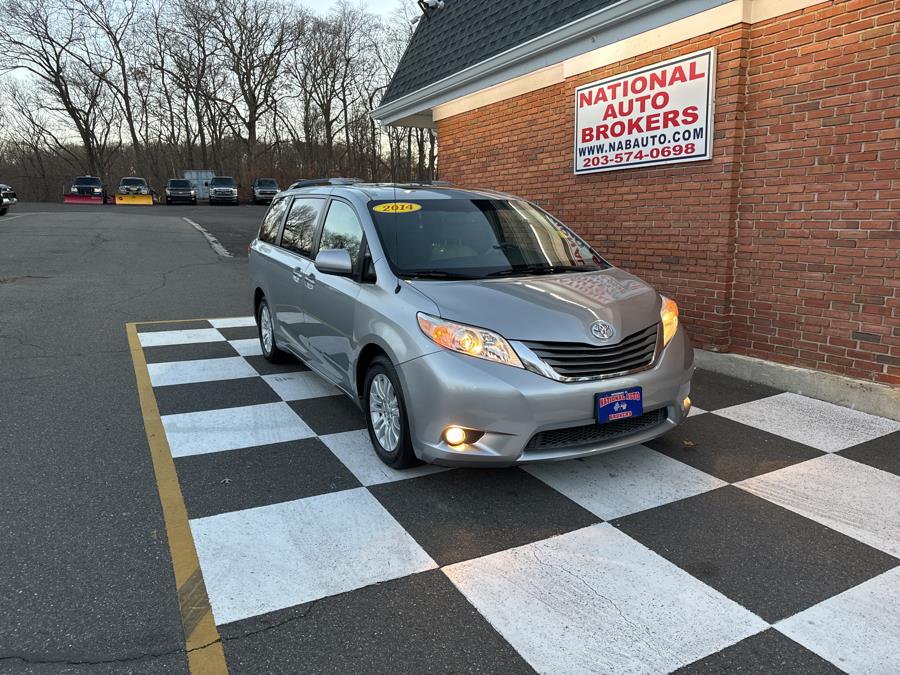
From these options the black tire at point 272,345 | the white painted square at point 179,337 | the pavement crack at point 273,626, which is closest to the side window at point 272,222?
the black tire at point 272,345

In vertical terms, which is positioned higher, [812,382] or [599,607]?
[812,382]

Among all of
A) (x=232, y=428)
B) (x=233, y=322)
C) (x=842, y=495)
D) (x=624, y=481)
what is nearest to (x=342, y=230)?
(x=232, y=428)

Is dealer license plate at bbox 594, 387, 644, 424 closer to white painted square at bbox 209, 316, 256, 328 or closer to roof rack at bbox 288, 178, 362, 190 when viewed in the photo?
roof rack at bbox 288, 178, 362, 190

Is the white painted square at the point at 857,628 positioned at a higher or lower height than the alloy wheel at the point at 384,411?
lower

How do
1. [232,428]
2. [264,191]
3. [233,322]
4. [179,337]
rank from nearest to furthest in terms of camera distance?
[232,428] → [179,337] → [233,322] → [264,191]

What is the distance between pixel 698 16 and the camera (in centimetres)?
603

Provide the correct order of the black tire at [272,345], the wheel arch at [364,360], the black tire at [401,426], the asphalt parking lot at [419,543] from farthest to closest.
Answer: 1. the black tire at [272,345]
2. the wheel arch at [364,360]
3. the black tire at [401,426]
4. the asphalt parking lot at [419,543]

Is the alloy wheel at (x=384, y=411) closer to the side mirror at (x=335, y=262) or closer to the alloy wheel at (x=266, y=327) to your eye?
the side mirror at (x=335, y=262)

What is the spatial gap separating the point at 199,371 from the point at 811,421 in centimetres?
528

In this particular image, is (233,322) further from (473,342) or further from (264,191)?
(264,191)

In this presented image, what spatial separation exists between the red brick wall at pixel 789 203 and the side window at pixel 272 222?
3.60 m

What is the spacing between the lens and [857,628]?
8.48 ft

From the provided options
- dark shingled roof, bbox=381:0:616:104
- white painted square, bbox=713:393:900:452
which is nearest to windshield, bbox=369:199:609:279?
white painted square, bbox=713:393:900:452

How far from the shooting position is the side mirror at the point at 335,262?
4.20m
